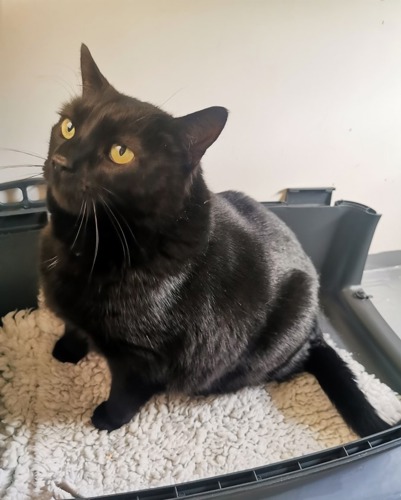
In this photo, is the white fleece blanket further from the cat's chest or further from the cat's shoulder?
the cat's shoulder

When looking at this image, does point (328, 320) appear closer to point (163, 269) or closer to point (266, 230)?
point (266, 230)

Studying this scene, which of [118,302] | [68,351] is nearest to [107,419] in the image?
[68,351]

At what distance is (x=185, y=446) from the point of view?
3.17ft

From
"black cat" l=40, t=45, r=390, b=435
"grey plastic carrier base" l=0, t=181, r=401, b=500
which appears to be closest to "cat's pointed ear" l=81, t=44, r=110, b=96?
"black cat" l=40, t=45, r=390, b=435

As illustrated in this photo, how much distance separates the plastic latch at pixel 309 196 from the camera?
1.33 m

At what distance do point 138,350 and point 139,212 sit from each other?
0.26 metres

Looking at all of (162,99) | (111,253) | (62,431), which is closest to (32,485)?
(62,431)

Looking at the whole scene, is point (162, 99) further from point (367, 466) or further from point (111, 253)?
point (367, 466)

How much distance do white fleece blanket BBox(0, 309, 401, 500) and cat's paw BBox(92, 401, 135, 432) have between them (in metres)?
0.02

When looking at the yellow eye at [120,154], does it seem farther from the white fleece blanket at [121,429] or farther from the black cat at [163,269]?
the white fleece blanket at [121,429]

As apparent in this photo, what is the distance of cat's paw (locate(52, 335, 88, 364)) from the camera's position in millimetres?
1077

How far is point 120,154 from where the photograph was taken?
67cm

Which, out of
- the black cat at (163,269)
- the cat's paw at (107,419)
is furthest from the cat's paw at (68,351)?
the cat's paw at (107,419)

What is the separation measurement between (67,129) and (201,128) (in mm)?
206
